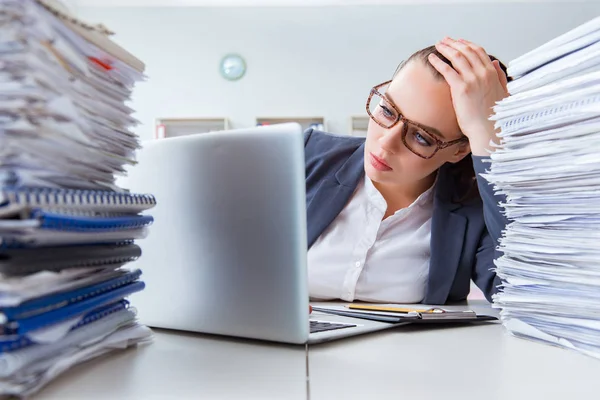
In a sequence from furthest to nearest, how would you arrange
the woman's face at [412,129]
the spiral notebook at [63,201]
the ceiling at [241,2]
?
the ceiling at [241,2]
the woman's face at [412,129]
the spiral notebook at [63,201]

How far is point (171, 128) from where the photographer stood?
4500mm

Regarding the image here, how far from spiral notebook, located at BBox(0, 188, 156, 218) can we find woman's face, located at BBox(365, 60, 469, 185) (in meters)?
0.71

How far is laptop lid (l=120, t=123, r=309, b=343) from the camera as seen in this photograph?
0.52 meters

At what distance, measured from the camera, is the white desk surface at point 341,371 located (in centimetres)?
41

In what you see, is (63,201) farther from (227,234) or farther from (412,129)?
(412,129)

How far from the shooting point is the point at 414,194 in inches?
53.8

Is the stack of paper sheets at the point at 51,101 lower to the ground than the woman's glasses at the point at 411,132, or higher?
lower

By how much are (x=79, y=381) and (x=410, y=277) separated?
2.99ft

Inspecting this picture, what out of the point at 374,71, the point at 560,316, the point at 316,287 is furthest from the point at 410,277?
the point at 374,71

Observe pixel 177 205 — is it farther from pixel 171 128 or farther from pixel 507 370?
pixel 171 128

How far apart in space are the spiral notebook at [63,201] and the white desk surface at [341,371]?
Result: 0.14 m

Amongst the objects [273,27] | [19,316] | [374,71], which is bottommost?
[19,316]

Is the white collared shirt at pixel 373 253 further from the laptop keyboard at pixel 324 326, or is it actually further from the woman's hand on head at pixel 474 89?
the laptop keyboard at pixel 324 326

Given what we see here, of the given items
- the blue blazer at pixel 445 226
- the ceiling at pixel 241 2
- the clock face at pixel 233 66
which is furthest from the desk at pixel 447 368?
the ceiling at pixel 241 2
